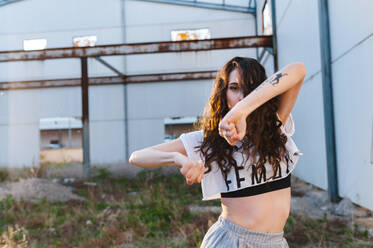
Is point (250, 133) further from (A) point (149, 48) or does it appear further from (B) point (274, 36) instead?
(B) point (274, 36)

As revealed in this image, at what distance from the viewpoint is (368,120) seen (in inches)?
165

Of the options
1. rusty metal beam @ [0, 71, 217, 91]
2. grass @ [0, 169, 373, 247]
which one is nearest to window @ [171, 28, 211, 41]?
rusty metal beam @ [0, 71, 217, 91]

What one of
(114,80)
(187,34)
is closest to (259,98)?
(114,80)

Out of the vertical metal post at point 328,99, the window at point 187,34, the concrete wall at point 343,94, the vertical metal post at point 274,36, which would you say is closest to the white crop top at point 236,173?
the concrete wall at point 343,94

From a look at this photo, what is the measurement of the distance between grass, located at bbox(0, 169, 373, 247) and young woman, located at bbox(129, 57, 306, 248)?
2.03 metres

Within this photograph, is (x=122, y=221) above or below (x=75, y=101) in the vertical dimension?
below

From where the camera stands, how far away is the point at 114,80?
47.9ft

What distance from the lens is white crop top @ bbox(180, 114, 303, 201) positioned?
4.40ft

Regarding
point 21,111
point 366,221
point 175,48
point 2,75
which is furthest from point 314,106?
point 2,75

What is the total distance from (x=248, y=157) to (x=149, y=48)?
27.6 ft

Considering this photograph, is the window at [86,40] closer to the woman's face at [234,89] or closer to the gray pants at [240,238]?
the woman's face at [234,89]

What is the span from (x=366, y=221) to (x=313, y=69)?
327 cm

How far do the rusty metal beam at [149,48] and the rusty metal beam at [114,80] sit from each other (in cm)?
462

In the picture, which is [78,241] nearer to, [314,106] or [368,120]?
[368,120]
